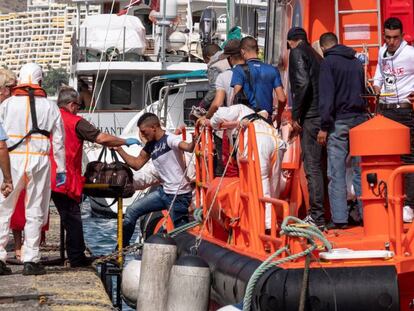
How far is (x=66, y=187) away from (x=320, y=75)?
2.42m

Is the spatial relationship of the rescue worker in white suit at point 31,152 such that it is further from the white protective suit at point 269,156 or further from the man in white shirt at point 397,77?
the man in white shirt at point 397,77

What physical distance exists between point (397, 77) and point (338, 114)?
2.38ft

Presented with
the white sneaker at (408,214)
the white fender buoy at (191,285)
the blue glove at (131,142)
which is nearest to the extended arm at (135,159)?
the blue glove at (131,142)

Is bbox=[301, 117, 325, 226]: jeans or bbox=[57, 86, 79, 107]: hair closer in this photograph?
bbox=[301, 117, 325, 226]: jeans

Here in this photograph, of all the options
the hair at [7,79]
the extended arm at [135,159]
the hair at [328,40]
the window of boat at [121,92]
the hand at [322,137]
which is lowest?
the extended arm at [135,159]

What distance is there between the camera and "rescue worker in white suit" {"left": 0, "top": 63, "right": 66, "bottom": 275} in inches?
358

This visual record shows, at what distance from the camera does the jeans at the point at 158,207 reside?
35.7ft

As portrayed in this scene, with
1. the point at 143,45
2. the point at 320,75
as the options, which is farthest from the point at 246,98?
the point at 143,45

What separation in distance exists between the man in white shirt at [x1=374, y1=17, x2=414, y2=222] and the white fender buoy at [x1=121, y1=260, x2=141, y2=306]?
8.10 feet

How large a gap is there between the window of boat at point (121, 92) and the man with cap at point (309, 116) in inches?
882

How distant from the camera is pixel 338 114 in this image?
877 cm

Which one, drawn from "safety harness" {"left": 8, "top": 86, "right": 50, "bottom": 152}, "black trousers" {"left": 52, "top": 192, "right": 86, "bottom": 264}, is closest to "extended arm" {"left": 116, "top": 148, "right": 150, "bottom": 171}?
"black trousers" {"left": 52, "top": 192, "right": 86, "bottom": 264}

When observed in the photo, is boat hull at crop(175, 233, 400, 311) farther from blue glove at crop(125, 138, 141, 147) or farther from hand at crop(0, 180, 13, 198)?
blue glove at crop(125, 138, 141, 147)

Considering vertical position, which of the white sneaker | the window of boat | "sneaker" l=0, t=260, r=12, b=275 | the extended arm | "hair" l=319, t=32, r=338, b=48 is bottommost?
"sneaker" l=0, t=260, r=12, b=275
